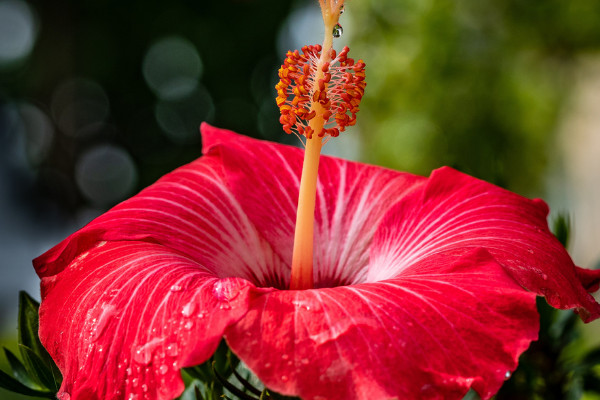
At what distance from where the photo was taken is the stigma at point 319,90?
101cm

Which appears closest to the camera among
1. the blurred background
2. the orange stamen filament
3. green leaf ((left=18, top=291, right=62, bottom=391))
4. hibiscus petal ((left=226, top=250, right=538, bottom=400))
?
hibiscus petal ((left=226, top=250, right=538, bottom=400))

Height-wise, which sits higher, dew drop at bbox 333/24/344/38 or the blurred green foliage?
dew drop at bbox 333/24/344/38

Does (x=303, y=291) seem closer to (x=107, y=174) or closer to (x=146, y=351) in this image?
(x=146, y=351)

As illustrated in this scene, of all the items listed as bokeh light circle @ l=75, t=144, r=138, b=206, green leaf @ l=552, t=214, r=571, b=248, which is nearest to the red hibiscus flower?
green leaf @ l=552, t=214, r=571, b=248

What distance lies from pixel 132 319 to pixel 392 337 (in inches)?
11.9

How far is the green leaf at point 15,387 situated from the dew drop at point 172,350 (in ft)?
1.00

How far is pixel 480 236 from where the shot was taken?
0.89 m

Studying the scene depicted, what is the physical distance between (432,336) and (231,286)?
0.24m

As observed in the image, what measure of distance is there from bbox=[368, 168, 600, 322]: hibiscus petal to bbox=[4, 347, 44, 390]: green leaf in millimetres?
553

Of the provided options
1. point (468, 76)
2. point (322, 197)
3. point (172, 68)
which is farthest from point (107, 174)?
point (322, 197)

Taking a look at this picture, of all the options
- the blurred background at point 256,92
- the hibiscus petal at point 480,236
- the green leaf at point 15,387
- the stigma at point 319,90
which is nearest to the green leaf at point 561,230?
the hibiscus petal at point 480,236

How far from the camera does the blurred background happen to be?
727 centimetres

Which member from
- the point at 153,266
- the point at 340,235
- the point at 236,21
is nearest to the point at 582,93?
the point at 236,21

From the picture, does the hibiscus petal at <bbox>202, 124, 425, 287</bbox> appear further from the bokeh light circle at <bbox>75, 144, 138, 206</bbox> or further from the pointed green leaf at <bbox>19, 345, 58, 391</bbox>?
the bokeh light circle at <bbox>75, 144, 138, 206</bbox>
